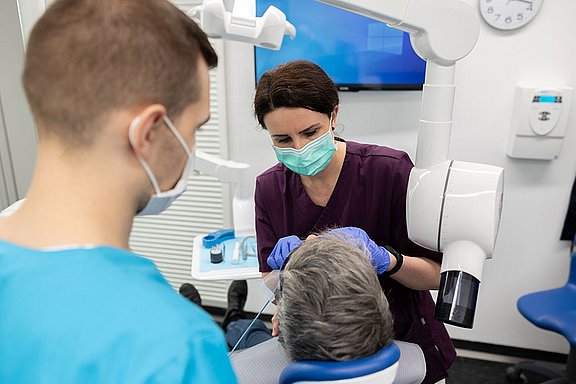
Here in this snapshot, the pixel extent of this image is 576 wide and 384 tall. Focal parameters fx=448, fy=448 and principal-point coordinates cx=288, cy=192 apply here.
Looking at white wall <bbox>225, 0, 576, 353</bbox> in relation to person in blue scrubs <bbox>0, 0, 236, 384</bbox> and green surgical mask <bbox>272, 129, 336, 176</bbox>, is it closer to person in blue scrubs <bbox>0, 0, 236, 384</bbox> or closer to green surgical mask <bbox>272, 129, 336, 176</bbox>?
green surgical mask <bbox>272, 129, 336, 176</bbox>

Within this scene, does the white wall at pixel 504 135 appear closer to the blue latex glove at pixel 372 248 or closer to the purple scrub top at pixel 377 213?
the purple scrub top at pixel 377 213

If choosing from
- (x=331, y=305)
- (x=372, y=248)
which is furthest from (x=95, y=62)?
(x=372, y=248)

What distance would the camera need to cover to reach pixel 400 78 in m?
2.08

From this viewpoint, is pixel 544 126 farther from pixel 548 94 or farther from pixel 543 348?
pixel 543 348

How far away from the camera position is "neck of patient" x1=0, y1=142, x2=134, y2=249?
0.56 meters

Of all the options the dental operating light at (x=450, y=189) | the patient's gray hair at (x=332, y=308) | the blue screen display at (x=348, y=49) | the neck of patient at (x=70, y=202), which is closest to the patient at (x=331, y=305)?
the patient's gray hair at (x=332, y=308)

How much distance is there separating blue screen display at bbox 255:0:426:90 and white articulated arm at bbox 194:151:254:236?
590 mm

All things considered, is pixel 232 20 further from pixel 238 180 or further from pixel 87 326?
pixel 238 180

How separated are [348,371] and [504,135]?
171cm

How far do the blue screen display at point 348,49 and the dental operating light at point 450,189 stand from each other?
1.30 meters

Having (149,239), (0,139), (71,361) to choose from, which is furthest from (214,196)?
(71,361)

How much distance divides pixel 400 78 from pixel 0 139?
2008 mm

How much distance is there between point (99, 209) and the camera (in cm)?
58

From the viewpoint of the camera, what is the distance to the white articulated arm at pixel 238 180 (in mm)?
1814
